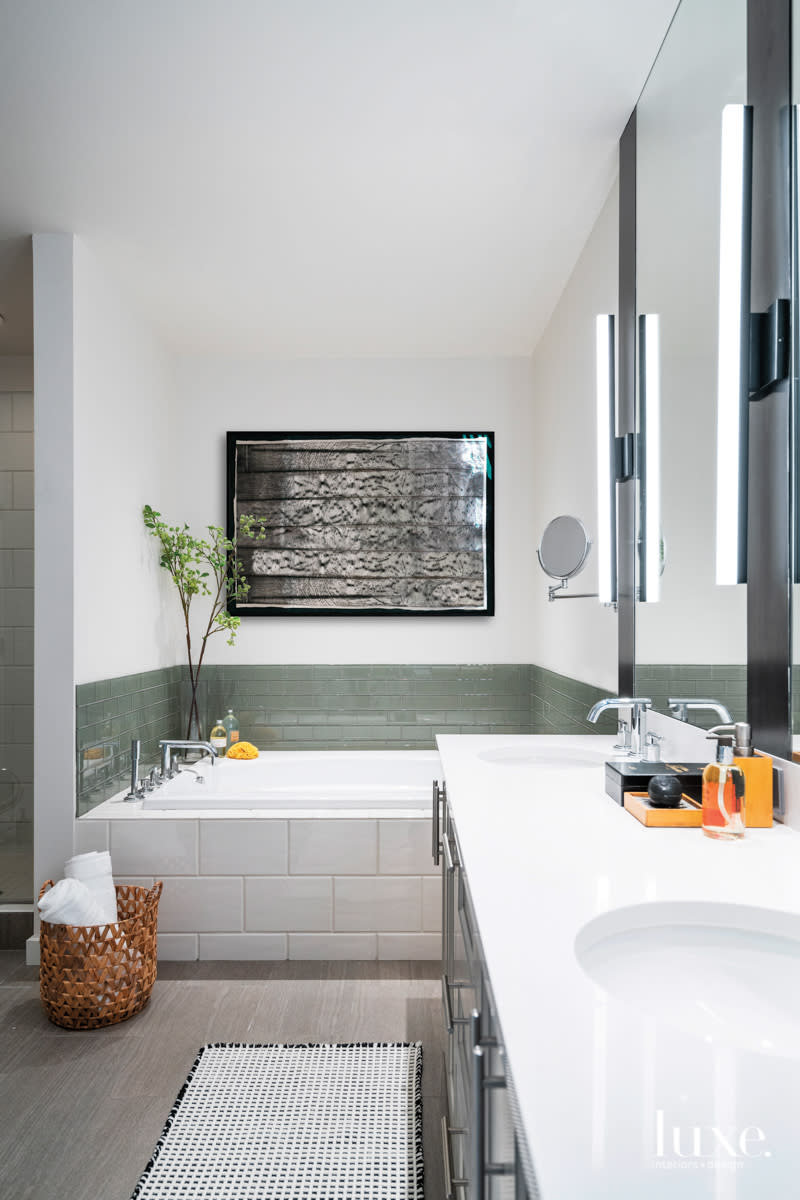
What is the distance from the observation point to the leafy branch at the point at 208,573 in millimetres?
4121

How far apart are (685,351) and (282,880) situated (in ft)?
7.37

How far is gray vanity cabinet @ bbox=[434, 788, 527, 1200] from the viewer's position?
2.38 feet

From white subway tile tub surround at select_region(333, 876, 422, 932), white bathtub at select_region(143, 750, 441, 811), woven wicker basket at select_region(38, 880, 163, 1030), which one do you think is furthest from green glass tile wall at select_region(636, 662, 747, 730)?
woven wicker basket at select_region(38, 880, 163, 1030)

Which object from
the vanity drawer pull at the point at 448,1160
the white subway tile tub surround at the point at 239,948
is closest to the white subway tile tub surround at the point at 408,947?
the white subway tile tub surround at the point at 239,948

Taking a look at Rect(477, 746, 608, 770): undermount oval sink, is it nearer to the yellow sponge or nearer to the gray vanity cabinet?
the gray vanity cabinet

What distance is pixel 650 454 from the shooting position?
2297 mm

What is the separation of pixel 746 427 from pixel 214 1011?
7.66 feet

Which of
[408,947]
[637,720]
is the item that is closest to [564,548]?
[637,720]

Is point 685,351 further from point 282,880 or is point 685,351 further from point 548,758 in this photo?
point 282,880

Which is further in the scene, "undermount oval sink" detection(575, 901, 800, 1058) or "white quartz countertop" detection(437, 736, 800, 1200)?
"undermount oval sink" detection(575, 901, 800, 1058)

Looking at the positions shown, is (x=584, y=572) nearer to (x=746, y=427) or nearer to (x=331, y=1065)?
(x=746, y=427)

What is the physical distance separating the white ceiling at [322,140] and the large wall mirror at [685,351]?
0.71 ft

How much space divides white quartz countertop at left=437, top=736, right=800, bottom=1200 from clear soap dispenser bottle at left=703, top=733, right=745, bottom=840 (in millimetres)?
35

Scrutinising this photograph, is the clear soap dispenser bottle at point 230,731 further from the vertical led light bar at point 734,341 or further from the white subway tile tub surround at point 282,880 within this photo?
the vertical led light bar at point 734,341
